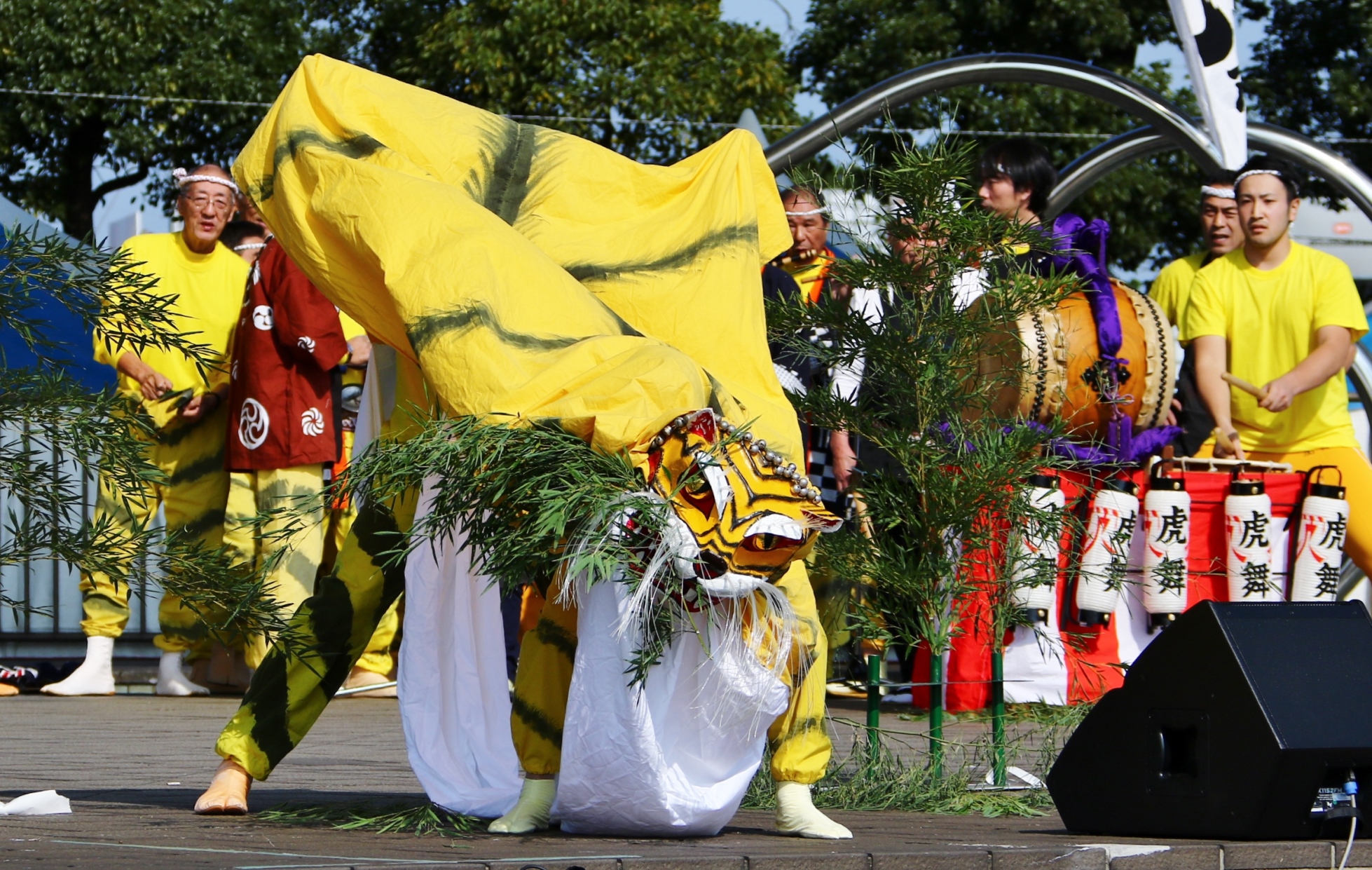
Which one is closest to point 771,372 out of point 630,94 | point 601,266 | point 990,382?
point 601,266

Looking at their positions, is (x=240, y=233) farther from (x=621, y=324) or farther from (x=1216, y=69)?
(x=621, y=324)

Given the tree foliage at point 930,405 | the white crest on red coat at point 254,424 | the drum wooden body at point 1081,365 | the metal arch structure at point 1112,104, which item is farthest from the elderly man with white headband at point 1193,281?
the white crest on red coat at point 254,424

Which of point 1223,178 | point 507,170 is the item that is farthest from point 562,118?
point 507,170

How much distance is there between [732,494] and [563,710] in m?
0.84

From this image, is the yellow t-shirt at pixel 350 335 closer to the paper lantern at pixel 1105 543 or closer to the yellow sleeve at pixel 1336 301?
the paper lantern at pixel 1105 543

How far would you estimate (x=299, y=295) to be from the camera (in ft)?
26.0

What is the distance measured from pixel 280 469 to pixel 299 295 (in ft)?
2.54

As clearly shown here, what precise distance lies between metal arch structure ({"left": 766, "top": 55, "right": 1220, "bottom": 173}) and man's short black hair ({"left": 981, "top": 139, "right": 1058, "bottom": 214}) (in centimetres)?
351

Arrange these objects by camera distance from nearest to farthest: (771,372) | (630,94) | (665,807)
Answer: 1. (665,807)
2. (771,372)
3. (630,94)

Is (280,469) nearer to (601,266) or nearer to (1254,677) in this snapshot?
(601,266)

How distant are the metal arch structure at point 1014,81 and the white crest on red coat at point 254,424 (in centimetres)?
368

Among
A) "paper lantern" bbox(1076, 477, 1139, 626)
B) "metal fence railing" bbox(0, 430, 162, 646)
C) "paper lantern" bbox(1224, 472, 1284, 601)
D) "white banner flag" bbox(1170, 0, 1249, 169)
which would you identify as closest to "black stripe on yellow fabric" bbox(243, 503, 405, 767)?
"paper lantern" bbox(1076, 477, 1139, 626)

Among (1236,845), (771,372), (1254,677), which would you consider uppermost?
(771,372)

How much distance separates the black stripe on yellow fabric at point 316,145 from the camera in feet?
14.7
